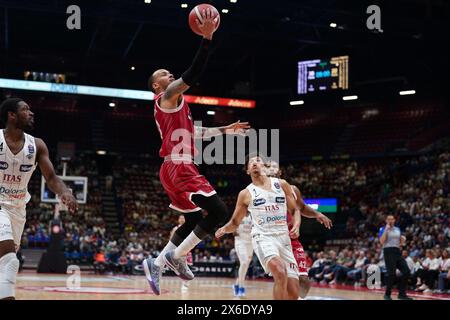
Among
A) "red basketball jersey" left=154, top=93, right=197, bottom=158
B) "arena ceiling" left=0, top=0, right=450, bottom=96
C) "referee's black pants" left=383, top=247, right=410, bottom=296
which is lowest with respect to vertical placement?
"referee's black pants" left=383, top=247, right=410, bottom=296

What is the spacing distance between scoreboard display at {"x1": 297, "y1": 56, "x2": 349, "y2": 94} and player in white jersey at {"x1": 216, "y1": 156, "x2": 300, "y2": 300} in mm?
17433

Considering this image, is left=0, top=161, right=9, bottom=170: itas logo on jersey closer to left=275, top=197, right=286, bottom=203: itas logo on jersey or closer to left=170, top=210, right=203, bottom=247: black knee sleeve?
left=170, top=210, right=203, bottom=247: black knee sleeve

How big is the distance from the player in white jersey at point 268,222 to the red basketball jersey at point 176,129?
1.46 metres

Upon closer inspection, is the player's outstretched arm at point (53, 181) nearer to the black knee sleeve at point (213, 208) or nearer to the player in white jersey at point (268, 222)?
the black knee sleeve at point (213, 208)

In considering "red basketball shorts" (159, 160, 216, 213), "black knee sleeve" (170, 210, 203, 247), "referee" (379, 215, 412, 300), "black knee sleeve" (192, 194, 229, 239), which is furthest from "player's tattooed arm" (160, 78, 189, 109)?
"referee" (379, 215, 412, 300)

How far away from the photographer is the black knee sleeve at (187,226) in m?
6.90

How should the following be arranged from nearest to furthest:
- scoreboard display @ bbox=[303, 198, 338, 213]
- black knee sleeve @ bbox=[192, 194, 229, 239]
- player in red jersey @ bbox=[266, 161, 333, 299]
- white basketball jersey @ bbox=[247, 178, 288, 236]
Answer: black knee sleeve @ bbox=[192, 194, 229, 239] < white basketball jersey @ bbox=[247, 178, 288, 236] < player in red jersey @ bbox=[266, 161, 333, 299] < scoreboard display @ bbox=[303, 198, 338, 213]

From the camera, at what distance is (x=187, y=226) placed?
22.9 ft

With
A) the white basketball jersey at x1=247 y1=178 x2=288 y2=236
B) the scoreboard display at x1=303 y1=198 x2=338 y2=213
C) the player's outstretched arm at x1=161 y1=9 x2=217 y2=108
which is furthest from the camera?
the scoreboard display at x1=303 y1=198 x2=338 y2=213

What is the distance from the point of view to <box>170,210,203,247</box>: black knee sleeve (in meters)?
6.90

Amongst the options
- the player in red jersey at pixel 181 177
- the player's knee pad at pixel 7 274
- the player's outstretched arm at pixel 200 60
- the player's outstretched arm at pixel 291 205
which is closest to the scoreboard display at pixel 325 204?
the player's outstretched arm at pixel 291 205

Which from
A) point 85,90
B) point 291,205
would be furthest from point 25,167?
point 85,90

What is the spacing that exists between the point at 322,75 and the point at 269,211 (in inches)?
722

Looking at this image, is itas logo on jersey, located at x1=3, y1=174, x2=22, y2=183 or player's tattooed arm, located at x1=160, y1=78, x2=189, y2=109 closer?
itas logo on jersey, located at x1=3, y1=174, x2=22, y2=183
